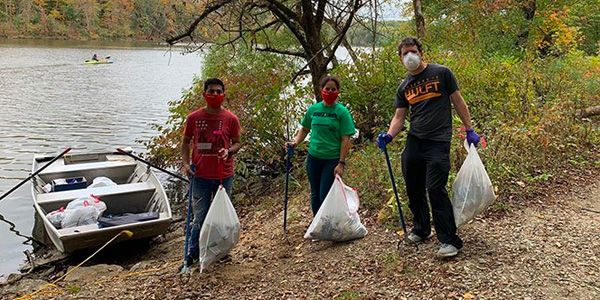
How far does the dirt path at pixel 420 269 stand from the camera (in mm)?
3734

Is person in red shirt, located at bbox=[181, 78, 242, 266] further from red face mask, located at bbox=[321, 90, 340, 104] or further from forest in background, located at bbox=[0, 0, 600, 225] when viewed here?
forest in background, located at bbox=[0, 0, 600, 225]

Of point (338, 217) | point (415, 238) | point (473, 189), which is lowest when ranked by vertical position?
point (415, 238)

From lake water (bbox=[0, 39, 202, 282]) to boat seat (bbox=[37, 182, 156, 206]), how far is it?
1.07 meters

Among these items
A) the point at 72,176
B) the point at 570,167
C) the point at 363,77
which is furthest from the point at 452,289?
the point at 72,176

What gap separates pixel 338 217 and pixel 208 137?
58.0 inches

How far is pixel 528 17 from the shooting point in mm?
14375

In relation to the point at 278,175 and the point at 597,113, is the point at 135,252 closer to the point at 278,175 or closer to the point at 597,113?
the point at 278,175

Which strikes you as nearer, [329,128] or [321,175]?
[329,128]

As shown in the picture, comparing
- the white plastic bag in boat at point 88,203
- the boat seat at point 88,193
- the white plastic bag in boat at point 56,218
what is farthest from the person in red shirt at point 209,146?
the boat seat at point 88,193

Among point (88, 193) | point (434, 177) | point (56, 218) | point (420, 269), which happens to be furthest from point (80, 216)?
point (434, 177)

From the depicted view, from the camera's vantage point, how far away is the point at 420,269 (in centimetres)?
405

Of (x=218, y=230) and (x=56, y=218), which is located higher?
(x=218, y=230)

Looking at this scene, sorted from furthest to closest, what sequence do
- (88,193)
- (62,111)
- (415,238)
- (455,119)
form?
(62,111) < (88,193) < (455,119) < (415,238)

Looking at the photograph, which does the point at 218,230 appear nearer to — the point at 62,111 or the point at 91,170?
the point at 91,170
